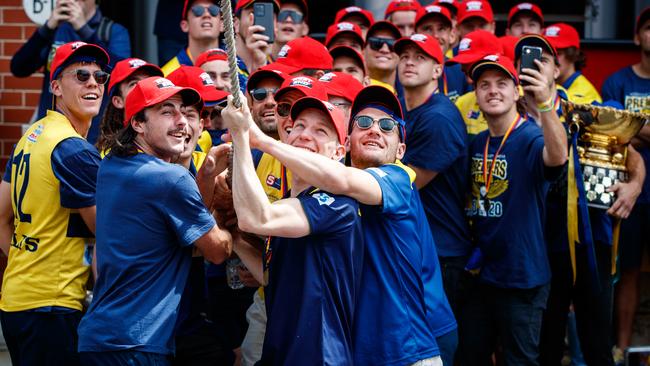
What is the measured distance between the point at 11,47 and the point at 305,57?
123 inches

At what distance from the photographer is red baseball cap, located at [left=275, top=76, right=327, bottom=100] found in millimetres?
5406

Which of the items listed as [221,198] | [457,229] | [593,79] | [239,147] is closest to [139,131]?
[221,198]

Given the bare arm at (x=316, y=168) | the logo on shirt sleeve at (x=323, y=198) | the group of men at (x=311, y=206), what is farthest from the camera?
the group of men at (x=311, y=206)

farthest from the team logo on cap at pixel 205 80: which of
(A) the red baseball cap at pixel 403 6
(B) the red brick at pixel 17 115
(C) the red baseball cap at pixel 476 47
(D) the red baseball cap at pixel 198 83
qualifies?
(B) the red brick at pixel 17 115

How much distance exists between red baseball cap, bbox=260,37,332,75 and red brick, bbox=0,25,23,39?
9.51 ft

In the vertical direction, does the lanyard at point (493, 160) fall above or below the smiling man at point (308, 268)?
above

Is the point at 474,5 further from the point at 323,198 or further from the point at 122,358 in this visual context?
the point at 122,358

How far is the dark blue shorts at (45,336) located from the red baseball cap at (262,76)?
1693 mm

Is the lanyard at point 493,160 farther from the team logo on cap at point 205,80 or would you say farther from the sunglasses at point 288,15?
the sunglasses at point 288,15

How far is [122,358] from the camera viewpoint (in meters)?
4.71

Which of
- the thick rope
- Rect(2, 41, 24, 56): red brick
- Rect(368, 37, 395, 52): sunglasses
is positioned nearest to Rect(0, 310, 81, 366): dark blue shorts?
the thick rope

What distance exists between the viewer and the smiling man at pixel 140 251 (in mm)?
4727

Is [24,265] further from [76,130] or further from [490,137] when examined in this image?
[490,137]

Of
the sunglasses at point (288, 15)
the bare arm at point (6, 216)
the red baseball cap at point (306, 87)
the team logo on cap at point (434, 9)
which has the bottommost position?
the bare arm at point (6, 216)
